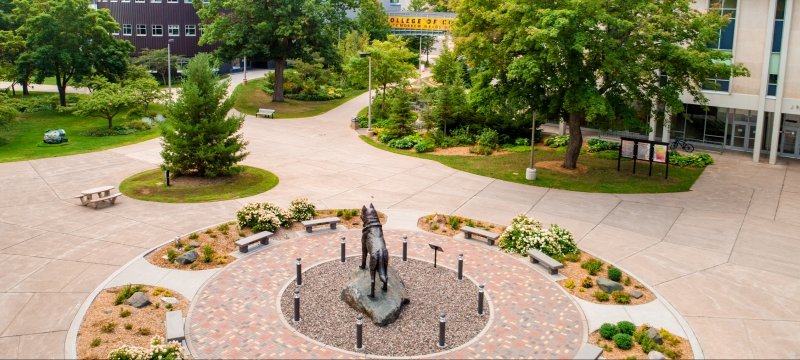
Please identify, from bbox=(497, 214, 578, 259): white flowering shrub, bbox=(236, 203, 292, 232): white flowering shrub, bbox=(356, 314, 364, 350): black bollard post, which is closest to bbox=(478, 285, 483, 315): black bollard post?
bbox=(356, 314, 364, 350): black bollard post

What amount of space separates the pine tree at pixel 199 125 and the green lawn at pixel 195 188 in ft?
3.39

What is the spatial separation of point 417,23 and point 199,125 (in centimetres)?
6856

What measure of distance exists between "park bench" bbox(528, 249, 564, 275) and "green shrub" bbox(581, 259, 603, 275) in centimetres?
80

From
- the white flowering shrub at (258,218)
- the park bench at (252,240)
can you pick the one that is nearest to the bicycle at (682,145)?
the white flowering shrub at (258,218)

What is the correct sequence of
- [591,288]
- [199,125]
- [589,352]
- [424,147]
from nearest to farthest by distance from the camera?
[589,352] → [591,288] → [199,125] → [424,147]

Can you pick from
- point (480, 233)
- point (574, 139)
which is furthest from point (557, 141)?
point (480, 233)

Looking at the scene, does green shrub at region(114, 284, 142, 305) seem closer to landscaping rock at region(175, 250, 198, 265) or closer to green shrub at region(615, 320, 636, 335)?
landscaping rock at region(175, 250, 198, 265)

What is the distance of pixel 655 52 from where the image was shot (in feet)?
96.1

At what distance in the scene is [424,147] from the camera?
3856 centimetres

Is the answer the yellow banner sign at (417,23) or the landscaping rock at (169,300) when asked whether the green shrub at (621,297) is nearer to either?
the landscaping rock at (169,300)

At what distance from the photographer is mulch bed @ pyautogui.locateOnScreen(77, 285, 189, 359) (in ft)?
47.5

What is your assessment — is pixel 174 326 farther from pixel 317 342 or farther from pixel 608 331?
pixel 608 331

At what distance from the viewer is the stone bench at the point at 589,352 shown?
13.9 m

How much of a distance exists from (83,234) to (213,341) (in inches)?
403
